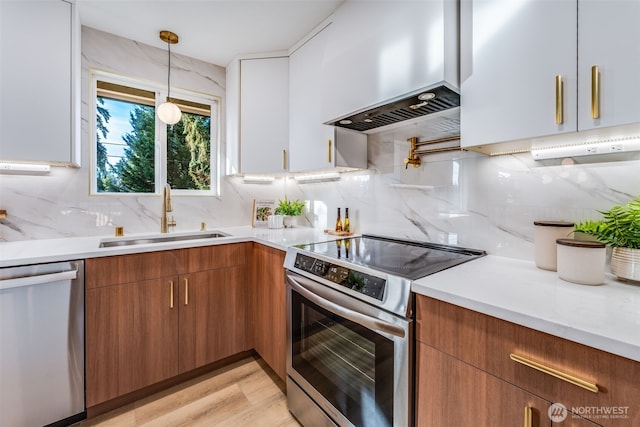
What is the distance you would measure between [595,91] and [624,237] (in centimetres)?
51

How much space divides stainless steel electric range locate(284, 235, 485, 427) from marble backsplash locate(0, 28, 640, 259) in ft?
0.64

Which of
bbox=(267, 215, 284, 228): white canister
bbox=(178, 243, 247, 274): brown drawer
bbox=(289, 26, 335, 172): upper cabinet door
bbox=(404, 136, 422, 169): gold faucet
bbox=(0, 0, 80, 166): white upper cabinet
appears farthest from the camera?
bbox=(267, 215, 284, 228): white canister

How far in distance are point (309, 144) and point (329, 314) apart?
1258 millimetres

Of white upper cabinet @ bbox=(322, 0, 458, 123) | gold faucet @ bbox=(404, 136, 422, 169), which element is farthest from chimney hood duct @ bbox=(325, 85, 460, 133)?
gold faucet @ bbox=(404, 136, 422, 169)

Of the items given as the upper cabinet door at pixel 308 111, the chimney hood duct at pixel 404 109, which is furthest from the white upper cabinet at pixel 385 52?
the upper cabinet door at pixel 308 111

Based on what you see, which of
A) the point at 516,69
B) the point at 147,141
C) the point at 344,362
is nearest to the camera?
the point at 516,69

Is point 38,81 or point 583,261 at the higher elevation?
point 38,81

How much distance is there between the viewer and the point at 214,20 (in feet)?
6.24

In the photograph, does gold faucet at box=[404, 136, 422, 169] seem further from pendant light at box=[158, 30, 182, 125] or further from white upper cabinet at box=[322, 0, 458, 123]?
pendant light at box=[158, 30, 182, 125]

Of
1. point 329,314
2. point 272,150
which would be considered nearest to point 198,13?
point 272,150

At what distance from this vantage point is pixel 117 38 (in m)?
2.13

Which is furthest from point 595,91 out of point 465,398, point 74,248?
point 74,248

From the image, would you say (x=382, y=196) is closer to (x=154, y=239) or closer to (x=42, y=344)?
(x=154, y=239)

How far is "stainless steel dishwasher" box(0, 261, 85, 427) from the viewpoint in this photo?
1.33 meters
